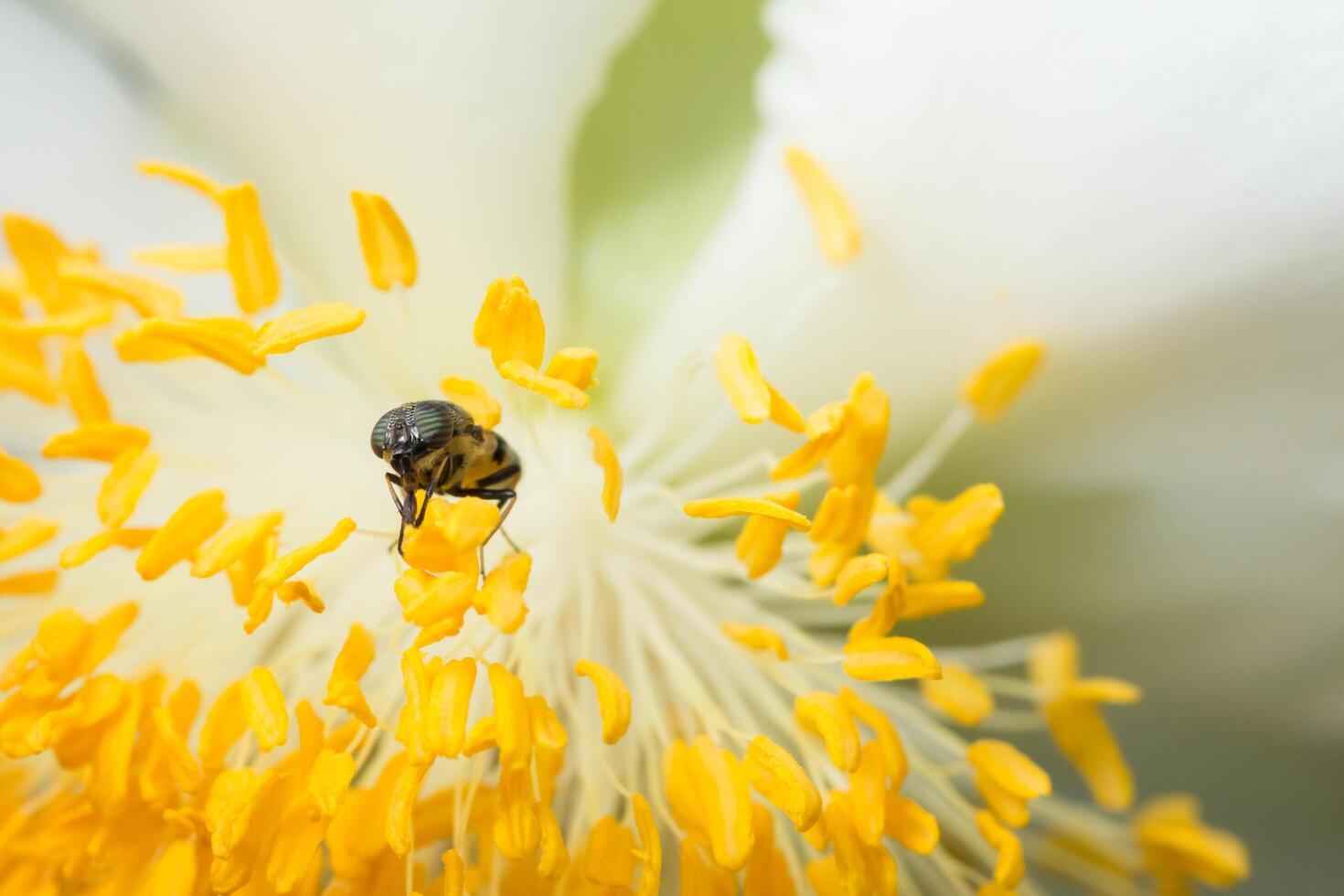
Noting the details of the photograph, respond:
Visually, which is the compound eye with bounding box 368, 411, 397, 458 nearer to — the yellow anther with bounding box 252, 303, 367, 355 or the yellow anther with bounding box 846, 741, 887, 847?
the yellow anther with bounding box 252, 303, 367, 355

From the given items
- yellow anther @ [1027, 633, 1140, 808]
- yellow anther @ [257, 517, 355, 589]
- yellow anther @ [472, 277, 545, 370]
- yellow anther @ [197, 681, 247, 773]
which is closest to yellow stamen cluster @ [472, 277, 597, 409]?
yellow anther @ [472, 277, 545, 370]

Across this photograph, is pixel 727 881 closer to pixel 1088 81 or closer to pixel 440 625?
pixel 440 625

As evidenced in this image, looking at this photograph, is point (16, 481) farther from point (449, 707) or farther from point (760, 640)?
point (760, 640)

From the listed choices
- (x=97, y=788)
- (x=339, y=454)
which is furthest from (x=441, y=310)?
(x=97, y=788)

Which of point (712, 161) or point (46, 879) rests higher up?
point (712, 161)

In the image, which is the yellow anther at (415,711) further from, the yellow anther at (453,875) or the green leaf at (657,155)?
the green leaf at (657,155)
